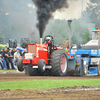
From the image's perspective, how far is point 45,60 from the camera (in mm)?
15812

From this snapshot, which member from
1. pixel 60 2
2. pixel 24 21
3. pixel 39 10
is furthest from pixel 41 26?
pixel 24 21

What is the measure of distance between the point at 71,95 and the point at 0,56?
1495 centimetres

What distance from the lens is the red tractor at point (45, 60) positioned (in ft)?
50.5

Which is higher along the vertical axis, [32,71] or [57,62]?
[57,62]

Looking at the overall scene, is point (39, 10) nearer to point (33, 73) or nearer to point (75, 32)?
point (33, 73)

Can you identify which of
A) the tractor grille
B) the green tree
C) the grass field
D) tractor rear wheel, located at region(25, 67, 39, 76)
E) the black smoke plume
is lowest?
the grass field

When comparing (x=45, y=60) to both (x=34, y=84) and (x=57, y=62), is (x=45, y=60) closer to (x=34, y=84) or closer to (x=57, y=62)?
(x=57, y=62)

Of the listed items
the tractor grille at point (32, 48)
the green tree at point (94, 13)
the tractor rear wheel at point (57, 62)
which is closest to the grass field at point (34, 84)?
the tractor rear wheel at point (57, 62)

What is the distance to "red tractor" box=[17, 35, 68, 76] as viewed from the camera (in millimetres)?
15406

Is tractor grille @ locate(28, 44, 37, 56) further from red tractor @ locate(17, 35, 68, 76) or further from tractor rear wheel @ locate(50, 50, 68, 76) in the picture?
tractor rear wheel @ locate(50, 50, 68, 76)

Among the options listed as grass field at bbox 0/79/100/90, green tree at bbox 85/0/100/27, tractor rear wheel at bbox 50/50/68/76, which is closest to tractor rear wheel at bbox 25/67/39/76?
tractor rear wheel at bbox 50/50/68/76

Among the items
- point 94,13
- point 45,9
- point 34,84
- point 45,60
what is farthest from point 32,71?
point 94,13

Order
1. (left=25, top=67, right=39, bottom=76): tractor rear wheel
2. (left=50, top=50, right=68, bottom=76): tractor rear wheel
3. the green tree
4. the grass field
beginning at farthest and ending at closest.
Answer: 1. the green tree
2. (left=25, top=67, right=39, bottom=76): tractor rear wheel
3. (left=50, top=50, right=68, bottom=76): tractor rear wheel
4. the grass field

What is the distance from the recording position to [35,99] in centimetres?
799
